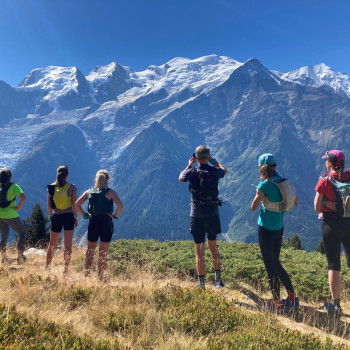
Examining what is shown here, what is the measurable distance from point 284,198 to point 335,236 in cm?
130

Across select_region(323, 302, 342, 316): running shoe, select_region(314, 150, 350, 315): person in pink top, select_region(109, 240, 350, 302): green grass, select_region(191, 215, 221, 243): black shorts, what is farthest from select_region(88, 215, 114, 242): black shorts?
select_region(323, 302, 342, 316): running shoe

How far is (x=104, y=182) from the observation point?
7.58 meters

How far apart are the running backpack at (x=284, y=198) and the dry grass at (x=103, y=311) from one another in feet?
7.07

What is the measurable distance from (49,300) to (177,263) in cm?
539

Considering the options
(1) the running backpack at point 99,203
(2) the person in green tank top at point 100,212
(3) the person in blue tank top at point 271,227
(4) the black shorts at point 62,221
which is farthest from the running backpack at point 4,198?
(3) the person in blue tank top at point 271,227

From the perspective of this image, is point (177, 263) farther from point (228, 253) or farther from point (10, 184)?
point (10, 184)

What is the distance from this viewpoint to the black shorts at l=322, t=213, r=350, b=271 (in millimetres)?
5789

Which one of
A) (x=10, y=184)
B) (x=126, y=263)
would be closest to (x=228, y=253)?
(x=126, y=263)

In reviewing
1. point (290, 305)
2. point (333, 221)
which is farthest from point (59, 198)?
point (333, 221)

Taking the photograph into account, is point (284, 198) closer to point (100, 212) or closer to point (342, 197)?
point (342, 197)

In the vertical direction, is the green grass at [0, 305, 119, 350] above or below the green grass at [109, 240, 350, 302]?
above

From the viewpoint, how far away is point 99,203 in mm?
7367

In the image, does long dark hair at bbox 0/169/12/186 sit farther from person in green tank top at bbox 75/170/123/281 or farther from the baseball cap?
the baseball cap

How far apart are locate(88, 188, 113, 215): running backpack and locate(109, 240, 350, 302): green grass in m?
2.14
